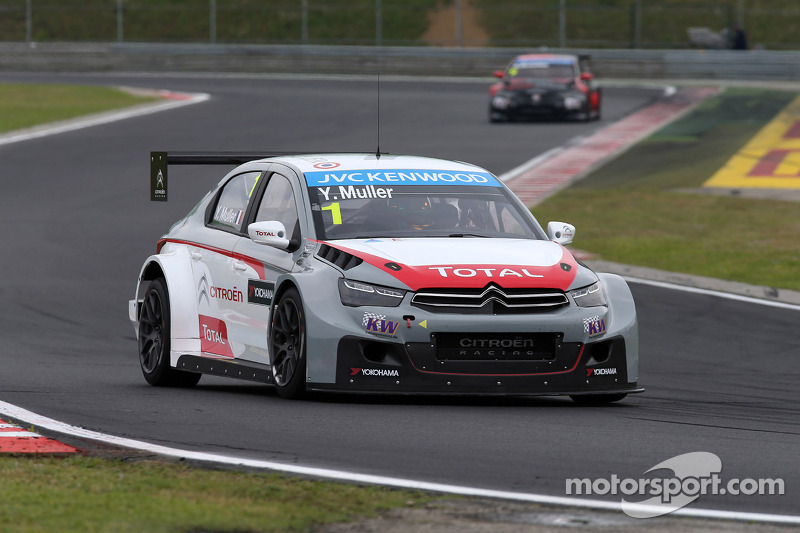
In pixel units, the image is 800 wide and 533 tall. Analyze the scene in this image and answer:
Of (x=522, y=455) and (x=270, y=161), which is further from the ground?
(x=270, y=161)

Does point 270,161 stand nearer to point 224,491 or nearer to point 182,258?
point 182,258

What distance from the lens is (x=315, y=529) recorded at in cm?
537

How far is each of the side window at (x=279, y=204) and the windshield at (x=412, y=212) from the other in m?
0.17

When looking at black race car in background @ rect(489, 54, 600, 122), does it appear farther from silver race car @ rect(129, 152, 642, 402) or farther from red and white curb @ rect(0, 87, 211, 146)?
silver race car @ rect(129, 152, 642, 402)

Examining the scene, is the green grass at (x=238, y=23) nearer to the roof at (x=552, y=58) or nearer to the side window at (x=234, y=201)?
the roof at (x=552, y=58)

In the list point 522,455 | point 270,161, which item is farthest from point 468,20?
point 522,455

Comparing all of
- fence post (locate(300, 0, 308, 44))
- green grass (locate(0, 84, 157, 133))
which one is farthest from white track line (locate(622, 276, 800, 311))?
fence post (locate(300, 0, 308, 44))

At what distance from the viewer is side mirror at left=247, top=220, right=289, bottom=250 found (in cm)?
930

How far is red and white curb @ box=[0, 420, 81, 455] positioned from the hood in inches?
91.2

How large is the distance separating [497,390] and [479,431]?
1031 mm

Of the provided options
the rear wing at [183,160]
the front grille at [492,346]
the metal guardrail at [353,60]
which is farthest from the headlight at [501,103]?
the front grille at [492,346]

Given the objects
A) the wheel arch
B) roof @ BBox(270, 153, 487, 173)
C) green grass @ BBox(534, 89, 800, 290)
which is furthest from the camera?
green grass @ BBox(534, 89, 800, 290)

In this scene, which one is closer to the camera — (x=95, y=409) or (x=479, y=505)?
(x=479, y=505)

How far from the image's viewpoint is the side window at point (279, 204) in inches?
384
